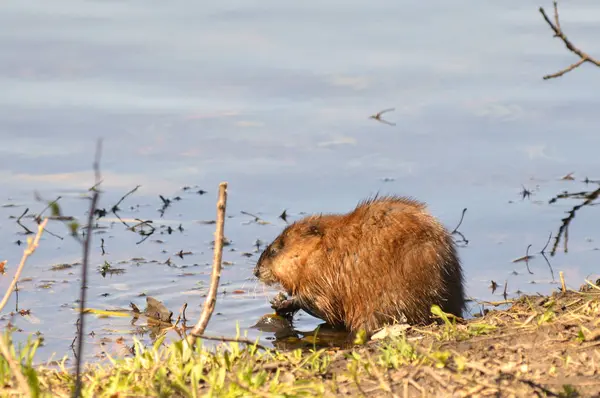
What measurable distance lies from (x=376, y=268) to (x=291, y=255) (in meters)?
0.89

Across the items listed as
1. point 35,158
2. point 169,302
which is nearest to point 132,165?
point 35,158

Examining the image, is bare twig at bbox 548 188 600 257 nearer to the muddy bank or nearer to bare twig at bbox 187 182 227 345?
the muddy bank

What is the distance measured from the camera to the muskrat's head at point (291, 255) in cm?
759

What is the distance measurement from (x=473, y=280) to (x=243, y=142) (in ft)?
10.1

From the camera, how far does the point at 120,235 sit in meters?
8.99

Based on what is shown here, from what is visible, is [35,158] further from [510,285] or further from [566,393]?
[566,393]

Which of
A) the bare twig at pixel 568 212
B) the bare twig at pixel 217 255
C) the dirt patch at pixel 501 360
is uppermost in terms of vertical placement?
the bare twig at pixel 217 255

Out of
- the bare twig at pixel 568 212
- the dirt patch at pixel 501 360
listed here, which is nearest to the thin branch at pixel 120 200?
the bare twig at pixel 568 212

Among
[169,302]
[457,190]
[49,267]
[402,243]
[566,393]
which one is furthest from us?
[457,190]

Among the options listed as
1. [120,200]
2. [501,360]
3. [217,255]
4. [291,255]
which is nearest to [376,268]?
[291,255]

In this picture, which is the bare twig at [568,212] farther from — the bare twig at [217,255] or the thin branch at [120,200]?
the bare twig at [217,255]

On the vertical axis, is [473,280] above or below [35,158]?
below

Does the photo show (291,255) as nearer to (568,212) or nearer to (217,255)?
(217,255)

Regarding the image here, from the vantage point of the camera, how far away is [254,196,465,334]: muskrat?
6852mm
